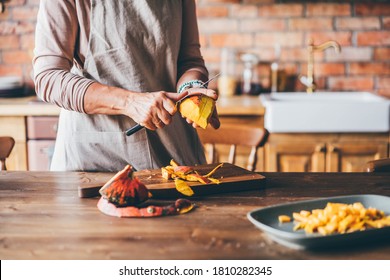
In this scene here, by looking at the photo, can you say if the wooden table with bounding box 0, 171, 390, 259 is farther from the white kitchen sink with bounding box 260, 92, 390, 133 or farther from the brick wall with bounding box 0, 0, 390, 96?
the brick wall with bounding box 0, 0, 390, 96

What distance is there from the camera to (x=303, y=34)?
3127 mm

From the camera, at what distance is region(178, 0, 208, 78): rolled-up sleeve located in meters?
1.80

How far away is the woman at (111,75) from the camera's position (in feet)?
4.94

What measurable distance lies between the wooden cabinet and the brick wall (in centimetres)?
62

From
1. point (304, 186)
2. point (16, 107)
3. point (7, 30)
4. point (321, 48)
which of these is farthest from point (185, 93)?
point (7, 30)

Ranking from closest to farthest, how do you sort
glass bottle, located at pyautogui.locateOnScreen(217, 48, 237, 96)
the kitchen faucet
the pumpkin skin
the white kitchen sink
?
1. the pumpkin skin
2. the white kitchen sink
3. the kitchen faucet
4. glass bottle, located at pyautogui.locateOnScreen(217, 48, 237, 96)

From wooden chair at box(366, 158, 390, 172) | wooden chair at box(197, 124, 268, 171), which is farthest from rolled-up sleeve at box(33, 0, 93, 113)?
wooden chair at box(366, 158, 390, 172)

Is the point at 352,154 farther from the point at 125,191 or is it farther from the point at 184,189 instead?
the point at 125,191

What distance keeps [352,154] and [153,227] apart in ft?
5.67

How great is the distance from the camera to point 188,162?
1743 mm

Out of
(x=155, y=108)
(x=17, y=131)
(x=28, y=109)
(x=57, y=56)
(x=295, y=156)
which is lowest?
(x=295, y=156)

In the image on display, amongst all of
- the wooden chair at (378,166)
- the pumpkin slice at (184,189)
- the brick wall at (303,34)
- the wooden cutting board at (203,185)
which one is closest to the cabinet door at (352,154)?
the brick wall at (303,34)

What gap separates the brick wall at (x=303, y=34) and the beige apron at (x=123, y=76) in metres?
1.46

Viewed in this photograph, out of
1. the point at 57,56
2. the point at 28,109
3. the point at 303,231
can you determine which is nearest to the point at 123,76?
the point at 57,56
